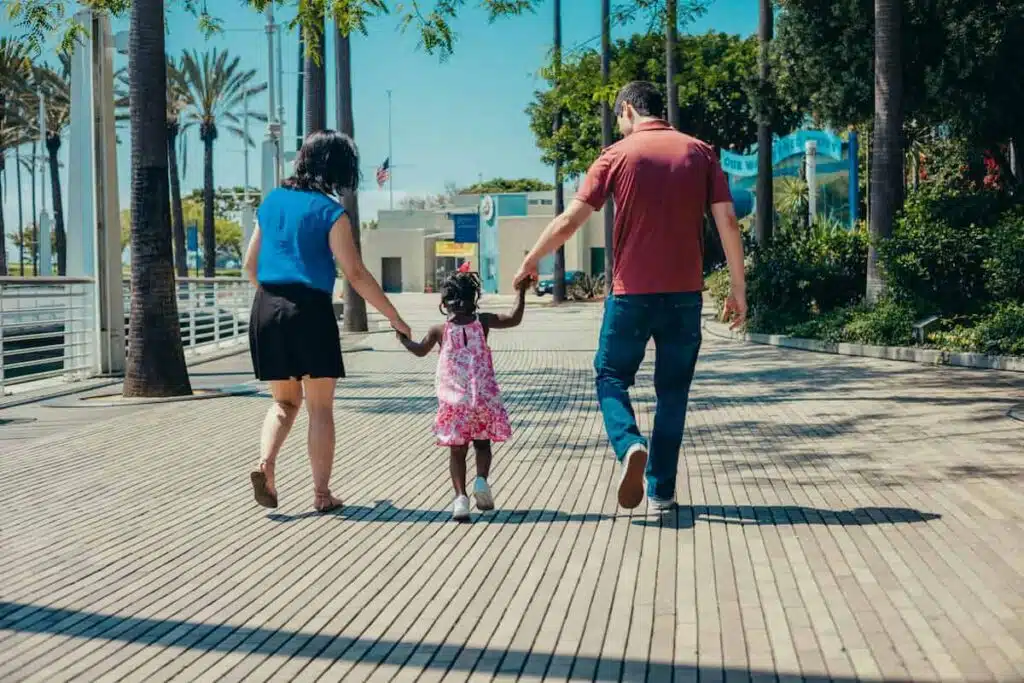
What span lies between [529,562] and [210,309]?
17079mm

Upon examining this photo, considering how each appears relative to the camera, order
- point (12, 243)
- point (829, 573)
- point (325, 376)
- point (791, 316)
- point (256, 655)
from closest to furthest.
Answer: point (256, 655)
point (829, 573)
point (325, 376)
point (791, 316)
point (12, 243)

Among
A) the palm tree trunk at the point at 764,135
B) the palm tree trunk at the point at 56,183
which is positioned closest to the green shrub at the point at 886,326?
the palm tree trunk at the point at 764,135

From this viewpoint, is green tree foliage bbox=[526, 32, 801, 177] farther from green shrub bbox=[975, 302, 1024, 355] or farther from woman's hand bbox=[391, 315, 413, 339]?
woman's hand bbox=[391, 315, 413, 339]

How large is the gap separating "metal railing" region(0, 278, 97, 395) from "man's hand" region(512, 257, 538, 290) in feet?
27.8

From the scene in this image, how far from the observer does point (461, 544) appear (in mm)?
5758

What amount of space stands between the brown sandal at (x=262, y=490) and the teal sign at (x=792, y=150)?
3095cm

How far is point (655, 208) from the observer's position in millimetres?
6070

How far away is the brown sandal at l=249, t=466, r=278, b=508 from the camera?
646 centimetres

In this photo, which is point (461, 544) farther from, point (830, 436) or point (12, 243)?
point (12, 243)

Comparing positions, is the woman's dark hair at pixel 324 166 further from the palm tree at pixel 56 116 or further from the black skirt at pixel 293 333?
the palm tree at pixel 56 116

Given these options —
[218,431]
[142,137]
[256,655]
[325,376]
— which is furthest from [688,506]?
[142,137]

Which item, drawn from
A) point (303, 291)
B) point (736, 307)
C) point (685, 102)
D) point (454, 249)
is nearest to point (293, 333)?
point (303, 291)

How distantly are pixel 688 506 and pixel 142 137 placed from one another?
801 cm

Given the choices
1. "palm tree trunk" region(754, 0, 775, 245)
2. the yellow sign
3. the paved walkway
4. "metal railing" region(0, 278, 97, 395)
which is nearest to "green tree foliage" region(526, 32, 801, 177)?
"palm tree trunk" region(754, 0, 775, 245)
